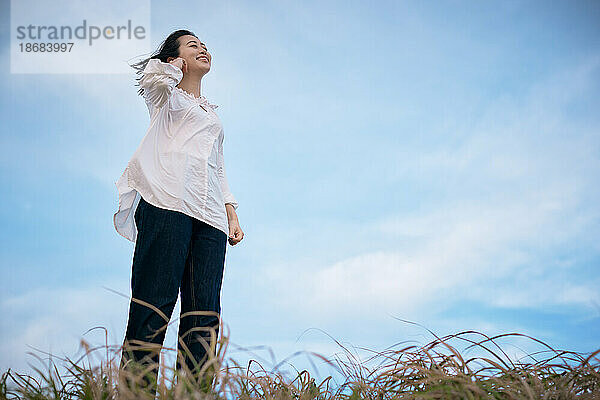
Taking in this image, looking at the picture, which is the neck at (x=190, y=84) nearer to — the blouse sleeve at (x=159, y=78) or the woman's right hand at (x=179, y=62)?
the woman's right hand at (x=179, y=62)

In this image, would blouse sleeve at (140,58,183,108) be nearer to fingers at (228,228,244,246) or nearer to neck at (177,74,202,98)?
neck at (177,74,202,98)

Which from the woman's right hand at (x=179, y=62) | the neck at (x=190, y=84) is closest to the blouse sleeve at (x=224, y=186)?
the neck at (x=190, y=84)

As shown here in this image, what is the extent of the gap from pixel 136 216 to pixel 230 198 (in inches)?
18.0

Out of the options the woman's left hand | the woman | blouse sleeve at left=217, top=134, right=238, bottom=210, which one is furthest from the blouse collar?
the woman's left hand

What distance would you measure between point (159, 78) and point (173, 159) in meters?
0.29

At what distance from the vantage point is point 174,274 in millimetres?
1989

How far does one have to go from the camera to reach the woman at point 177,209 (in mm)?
1980

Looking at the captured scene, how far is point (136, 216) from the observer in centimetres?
214

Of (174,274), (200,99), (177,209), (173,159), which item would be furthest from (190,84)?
(174,274)

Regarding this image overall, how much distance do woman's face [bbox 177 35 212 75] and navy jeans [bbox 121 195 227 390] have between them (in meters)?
0.61

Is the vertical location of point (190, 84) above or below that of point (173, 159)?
above

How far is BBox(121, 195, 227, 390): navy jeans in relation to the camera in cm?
194

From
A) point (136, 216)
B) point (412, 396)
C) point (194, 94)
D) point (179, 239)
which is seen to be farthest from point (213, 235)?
point (412, 396)

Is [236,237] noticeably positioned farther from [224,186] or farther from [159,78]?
[159,78]
